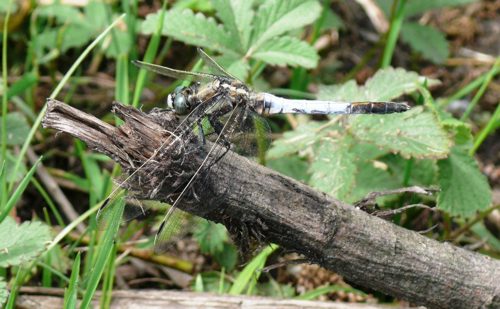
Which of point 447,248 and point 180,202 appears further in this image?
point 447,248

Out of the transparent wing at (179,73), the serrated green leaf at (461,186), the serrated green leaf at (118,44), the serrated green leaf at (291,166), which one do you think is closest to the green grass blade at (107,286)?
the transparent wing at (179,73)

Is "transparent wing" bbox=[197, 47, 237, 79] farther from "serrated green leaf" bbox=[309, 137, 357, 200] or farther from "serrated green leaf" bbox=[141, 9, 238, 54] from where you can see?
"serrated green leaf" bbox=[309, 137, 357, 200]

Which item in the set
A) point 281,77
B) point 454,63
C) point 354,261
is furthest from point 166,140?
point 454,63

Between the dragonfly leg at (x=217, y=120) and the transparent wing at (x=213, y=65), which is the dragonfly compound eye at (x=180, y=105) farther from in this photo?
the transparent wing at (x=213, y=65)

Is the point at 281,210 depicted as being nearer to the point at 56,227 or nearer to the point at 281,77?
the point at 56,227

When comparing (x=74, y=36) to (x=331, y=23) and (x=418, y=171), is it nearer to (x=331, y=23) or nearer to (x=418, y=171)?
(x=331, y=23)

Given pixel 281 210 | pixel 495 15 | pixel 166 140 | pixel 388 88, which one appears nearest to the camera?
pixel 166 140
